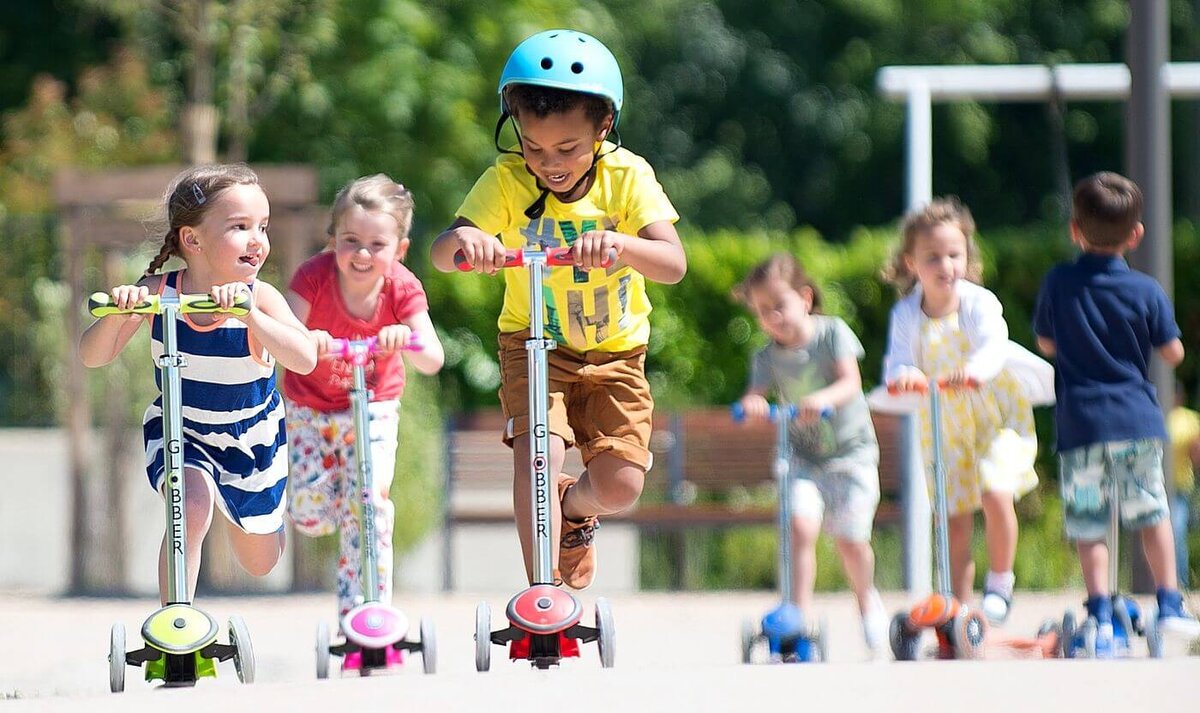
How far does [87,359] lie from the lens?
548 centimetres

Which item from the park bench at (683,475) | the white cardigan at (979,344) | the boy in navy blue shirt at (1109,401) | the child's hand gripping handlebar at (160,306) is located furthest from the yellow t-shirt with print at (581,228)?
the park bench at (683,475)

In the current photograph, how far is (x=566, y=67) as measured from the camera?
18.4 feet

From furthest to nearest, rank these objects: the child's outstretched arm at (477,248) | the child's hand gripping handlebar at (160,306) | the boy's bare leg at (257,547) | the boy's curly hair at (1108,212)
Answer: the boy's curly hair at (1108,212)
the boy's bare leg at (257,547)
the child's outstretched arm at (477,248)
the child's hand gripping handlebar at (160,306)

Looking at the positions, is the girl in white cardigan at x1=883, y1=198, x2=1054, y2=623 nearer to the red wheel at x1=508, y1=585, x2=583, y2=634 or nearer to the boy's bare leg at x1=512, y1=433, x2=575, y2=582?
the boy's bare leg at x1=512, y1=433, x2=575, y2=582

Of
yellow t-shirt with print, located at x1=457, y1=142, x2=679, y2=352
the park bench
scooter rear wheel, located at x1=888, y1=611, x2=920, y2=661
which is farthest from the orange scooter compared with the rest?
the park bench

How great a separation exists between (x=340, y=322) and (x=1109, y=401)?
2806mm

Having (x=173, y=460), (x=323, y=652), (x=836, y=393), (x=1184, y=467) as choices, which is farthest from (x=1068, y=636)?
(x=1184, y=467)

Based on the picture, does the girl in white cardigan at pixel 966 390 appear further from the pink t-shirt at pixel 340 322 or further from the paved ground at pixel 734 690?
the pink t-shirt at pixel 340 322

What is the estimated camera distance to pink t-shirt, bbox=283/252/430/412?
250 inches

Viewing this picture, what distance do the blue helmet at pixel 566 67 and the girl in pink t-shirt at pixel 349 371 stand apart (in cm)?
86

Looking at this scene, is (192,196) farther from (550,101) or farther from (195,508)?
(550,101)

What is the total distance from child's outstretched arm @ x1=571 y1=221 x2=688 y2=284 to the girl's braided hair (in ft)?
3.82

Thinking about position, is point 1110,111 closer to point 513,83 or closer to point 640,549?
point 640,549

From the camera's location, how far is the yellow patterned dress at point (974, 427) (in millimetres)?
7070
